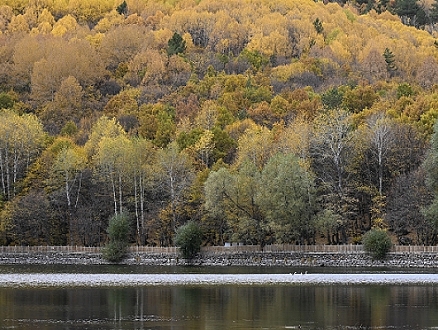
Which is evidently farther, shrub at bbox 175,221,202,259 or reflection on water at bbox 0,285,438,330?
shrub at bbox 175,221,202,259

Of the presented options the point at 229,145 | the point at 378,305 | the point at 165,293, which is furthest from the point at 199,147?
the point at 378,305

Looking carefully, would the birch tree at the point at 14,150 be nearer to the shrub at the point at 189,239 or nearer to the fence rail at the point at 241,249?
the fence rail at the point at 241,249

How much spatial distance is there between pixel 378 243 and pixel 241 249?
1412cm

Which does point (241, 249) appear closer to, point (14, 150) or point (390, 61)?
point (14, 150)

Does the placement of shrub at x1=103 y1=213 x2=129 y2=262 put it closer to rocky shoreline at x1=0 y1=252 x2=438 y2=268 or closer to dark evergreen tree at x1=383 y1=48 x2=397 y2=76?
rocky shoreline at x1=0 y1=252 x2=438 y2=268

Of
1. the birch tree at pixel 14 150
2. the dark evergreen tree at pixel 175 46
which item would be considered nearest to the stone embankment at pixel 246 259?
the birch tree at pixel 14 150

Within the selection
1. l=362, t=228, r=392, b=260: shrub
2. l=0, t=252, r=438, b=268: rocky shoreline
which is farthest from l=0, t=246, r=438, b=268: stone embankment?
l=362, t=228, r=392, b=260: shrub

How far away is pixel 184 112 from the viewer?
501ft

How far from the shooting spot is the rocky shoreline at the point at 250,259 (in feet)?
301

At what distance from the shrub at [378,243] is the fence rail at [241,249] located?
3.74 ft

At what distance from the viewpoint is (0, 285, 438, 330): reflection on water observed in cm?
4853

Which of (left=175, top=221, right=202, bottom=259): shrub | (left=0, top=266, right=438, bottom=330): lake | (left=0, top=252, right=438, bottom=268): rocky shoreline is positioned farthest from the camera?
(left=175, top=221, right=202, bottom=259): shrub

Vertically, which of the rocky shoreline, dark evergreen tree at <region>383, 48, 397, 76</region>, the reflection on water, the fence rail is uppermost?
dark evergreen tree at <region>383, 48, 397, 76</region>

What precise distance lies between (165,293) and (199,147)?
56.1 metres
